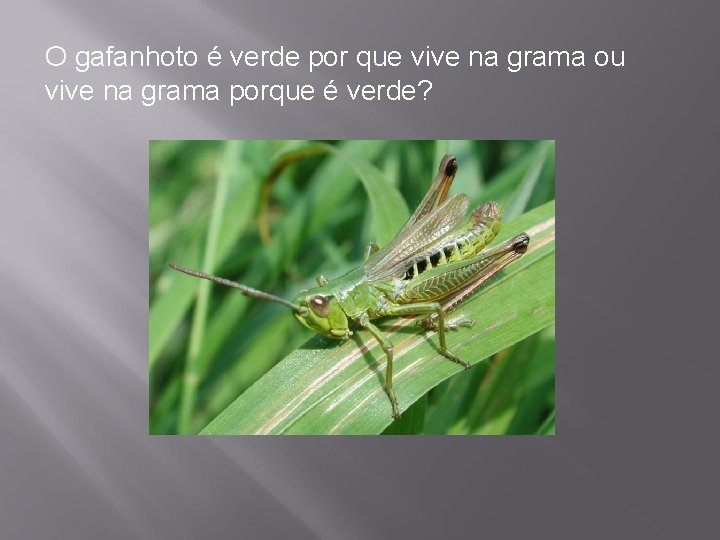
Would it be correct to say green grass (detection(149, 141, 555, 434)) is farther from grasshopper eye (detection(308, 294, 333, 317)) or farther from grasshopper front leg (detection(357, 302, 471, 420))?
grasshopper eye (detection(308, 294, 333, 317))

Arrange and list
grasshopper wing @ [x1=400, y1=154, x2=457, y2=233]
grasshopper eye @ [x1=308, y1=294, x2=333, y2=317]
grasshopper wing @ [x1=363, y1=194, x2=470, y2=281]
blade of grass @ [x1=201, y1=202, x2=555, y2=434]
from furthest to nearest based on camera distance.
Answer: grasshopper wing @ [x1=400, y1=154, x2=457, y2=233], grasshopper wing @ [x1=363, y1=194, x2=470, y2=281], blade of grass @ [x1=201, y1=202, x2=555, y2=434], grasshopper eye @ [x1=308, y1=294, x2=333, y2=317]

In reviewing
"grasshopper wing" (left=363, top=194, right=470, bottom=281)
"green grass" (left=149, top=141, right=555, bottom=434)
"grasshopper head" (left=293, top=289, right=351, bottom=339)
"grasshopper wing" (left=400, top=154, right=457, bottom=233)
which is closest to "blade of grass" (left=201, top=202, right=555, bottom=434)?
"green grass" (left=149, top=141, right=555, bottom=434)

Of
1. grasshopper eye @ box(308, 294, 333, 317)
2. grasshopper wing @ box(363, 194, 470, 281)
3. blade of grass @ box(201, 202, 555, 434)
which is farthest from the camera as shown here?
grasshopper wing @ box(363, 194, 470, 281)

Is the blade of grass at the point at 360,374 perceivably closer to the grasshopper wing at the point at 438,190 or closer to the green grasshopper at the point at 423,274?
the green grasshopper at the point at 423,274

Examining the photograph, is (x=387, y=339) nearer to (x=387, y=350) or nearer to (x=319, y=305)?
(x=387, y=350)

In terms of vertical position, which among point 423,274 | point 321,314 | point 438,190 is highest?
point 438,190

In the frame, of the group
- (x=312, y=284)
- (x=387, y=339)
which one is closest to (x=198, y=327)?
(x=312, y=284)
